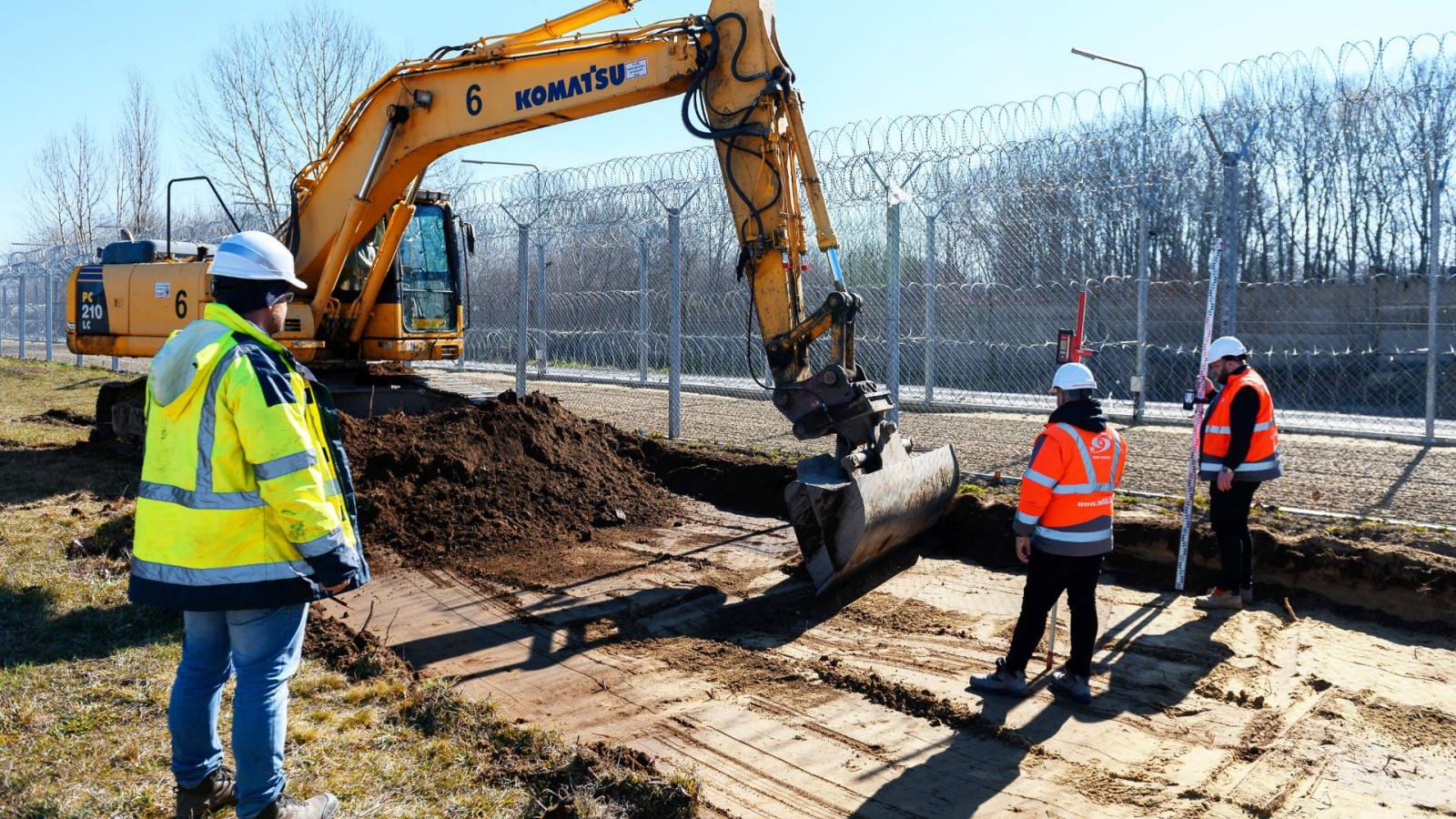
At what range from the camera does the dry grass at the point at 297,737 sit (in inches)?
147

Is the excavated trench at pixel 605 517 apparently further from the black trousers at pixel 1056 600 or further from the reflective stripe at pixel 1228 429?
the black trousers at pixel 1056 600

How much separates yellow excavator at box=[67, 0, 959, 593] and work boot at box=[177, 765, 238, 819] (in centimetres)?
354

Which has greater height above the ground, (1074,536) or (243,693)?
(1074,536)

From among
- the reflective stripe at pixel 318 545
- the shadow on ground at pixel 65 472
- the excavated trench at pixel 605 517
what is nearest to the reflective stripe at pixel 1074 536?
the excavated trench at pixel 605 517

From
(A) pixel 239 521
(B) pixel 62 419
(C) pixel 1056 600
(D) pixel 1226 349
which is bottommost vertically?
(C) pixel 1056 600

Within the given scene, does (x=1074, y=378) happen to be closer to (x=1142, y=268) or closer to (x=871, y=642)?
(x=871, y=642)

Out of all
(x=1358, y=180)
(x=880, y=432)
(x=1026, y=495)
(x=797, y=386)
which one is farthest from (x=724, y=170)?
(x=1358, y=180)

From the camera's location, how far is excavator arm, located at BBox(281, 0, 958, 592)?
651 centimetres

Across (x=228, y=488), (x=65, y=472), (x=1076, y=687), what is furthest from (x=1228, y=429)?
(x=65, y=472)

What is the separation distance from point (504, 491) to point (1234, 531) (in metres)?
5.28

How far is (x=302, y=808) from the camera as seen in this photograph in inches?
138

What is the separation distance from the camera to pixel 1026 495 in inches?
194

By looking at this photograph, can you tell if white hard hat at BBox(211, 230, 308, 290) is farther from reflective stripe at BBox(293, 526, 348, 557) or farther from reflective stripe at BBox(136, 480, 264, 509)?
reflective stripe at BBox(293, 526, 348, 557)

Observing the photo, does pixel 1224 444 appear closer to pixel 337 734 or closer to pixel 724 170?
pixel 724 170
